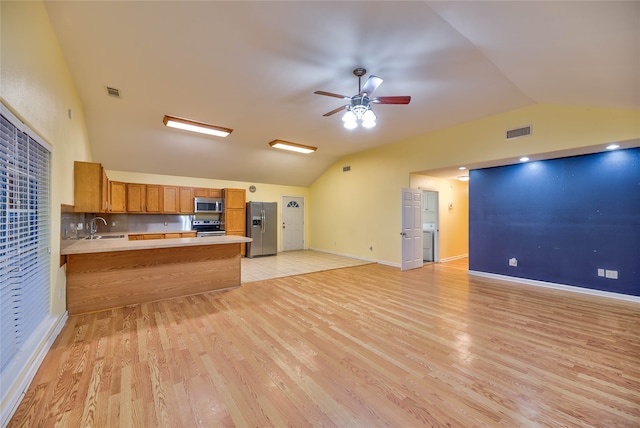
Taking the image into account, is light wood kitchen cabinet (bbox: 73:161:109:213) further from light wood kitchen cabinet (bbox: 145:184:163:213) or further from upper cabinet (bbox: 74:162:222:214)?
light wood kitchen cabinet (bbox: 145:184:163:213)

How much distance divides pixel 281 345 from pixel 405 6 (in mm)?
3233

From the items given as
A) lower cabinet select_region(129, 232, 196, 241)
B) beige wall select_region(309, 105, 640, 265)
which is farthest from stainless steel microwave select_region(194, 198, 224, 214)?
beige wall select_region(309, 105, 640, 265)

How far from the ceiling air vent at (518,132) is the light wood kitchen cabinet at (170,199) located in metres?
7.60

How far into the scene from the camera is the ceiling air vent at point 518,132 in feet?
13.7

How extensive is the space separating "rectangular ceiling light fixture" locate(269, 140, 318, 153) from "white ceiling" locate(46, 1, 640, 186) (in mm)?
1019

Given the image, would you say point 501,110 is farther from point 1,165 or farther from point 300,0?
point 1,165

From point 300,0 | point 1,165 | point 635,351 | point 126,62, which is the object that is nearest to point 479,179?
point 635,351

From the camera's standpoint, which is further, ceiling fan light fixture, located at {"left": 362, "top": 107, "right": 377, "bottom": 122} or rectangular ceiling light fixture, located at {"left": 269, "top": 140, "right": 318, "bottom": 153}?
rectangular ceiling light fixture, located at {"left": 269, "top": 140, "right": 318, "bottom": 153}

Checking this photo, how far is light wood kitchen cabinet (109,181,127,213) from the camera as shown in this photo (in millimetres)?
6105

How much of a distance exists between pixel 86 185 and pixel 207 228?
3813 millimetres

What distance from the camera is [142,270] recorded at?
3629 millimetres

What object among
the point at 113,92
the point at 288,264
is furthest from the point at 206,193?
the point at 113,92

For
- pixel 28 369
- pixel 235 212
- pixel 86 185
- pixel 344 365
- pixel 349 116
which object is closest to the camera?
pixel 28 369

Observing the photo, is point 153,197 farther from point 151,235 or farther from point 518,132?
point 518,132
